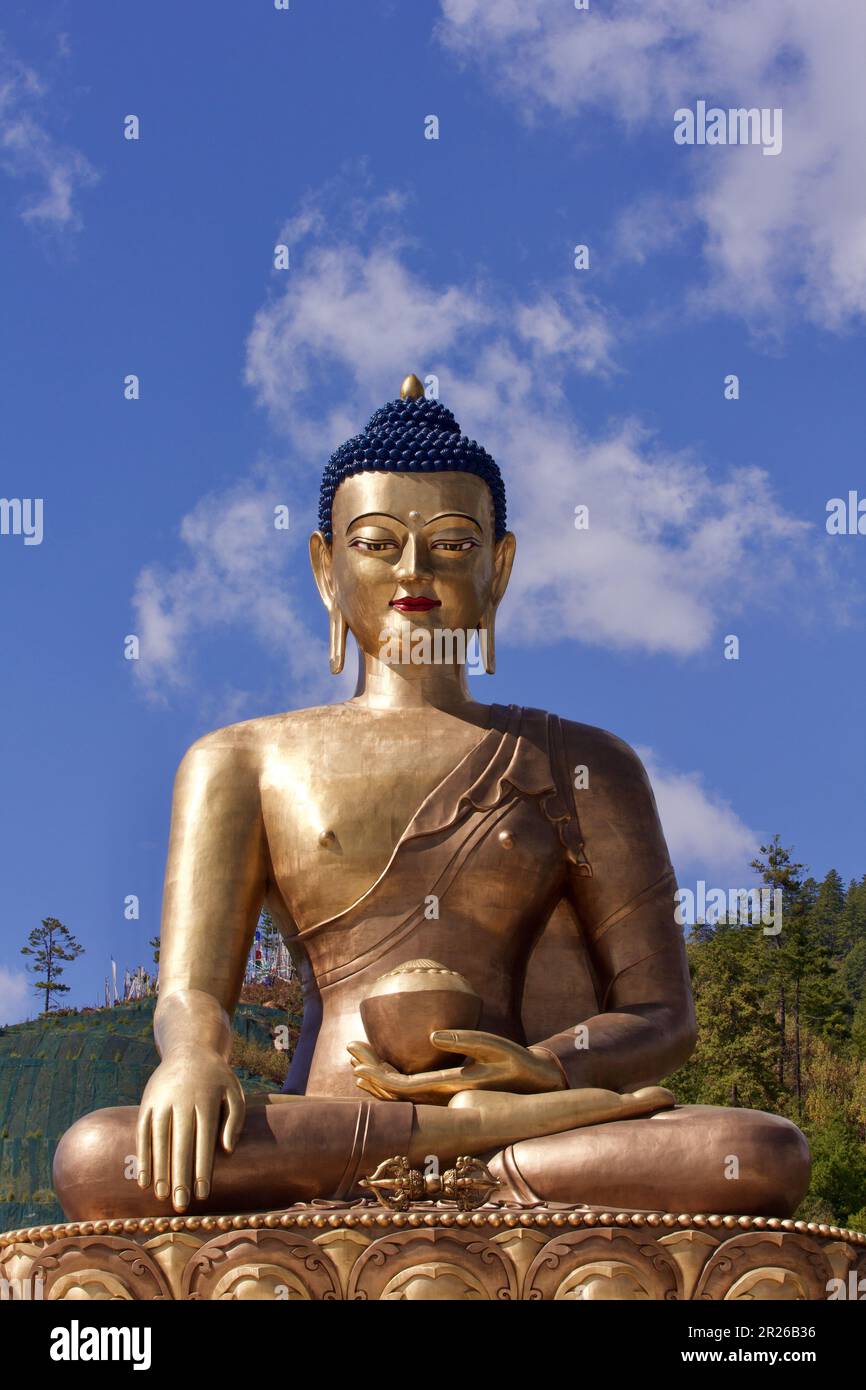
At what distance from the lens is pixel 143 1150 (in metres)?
6.82

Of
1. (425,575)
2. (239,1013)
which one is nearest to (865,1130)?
(239,1013)

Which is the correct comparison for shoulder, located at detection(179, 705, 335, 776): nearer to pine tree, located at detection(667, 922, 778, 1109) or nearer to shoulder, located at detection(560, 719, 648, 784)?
shoulder, located at detection(560, 719, 648, 784)

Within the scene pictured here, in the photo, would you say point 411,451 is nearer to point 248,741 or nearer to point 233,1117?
point 248,741

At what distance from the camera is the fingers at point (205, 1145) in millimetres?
6734

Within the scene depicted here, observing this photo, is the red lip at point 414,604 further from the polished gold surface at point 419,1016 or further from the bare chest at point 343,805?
the polished gold surface at point 419,1016

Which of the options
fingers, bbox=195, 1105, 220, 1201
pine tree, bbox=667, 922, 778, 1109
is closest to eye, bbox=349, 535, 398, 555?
fingers, bbox=195, 1105, 220, 1201

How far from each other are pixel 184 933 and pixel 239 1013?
23.1m

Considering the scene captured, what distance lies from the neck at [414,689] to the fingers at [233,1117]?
237 cm

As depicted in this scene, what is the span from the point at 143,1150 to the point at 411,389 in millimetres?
4302

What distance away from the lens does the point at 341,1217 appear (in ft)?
21.4

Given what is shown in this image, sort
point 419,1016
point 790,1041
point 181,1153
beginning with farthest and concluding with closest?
point 790,1041 → point 419,1016 → point 181,1153

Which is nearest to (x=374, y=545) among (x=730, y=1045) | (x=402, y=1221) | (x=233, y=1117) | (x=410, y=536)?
(x=410, y=536)

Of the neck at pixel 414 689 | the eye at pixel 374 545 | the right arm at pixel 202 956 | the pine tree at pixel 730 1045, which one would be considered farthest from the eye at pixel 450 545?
the pine tree at pixel 730 1045

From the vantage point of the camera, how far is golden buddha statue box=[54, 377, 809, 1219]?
270 inches
